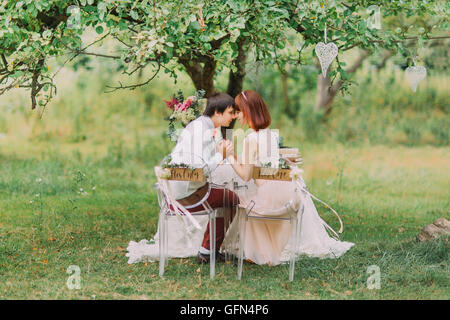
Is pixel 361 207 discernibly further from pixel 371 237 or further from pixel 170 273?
pixel 170 273

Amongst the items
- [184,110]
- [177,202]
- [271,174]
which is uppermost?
[184,110]

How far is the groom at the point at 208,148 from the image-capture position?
4520 mm

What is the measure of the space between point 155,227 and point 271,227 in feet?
5.82

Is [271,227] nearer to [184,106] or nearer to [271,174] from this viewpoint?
[271,174]

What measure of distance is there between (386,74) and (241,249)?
29.9 ft

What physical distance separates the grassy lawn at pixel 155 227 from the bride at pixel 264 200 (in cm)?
19

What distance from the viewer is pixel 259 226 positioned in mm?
5008

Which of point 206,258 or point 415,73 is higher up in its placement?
point 415,73

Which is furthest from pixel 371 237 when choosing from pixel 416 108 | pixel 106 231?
pixel 416 108

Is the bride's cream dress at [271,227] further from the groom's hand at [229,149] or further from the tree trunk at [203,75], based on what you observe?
the tree trunk at [203,75]

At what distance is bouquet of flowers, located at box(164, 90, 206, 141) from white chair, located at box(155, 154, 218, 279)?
0.68 metres

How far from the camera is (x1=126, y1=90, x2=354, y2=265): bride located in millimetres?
4488

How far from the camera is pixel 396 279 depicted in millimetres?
4434

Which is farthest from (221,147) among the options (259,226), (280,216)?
(259,226)
